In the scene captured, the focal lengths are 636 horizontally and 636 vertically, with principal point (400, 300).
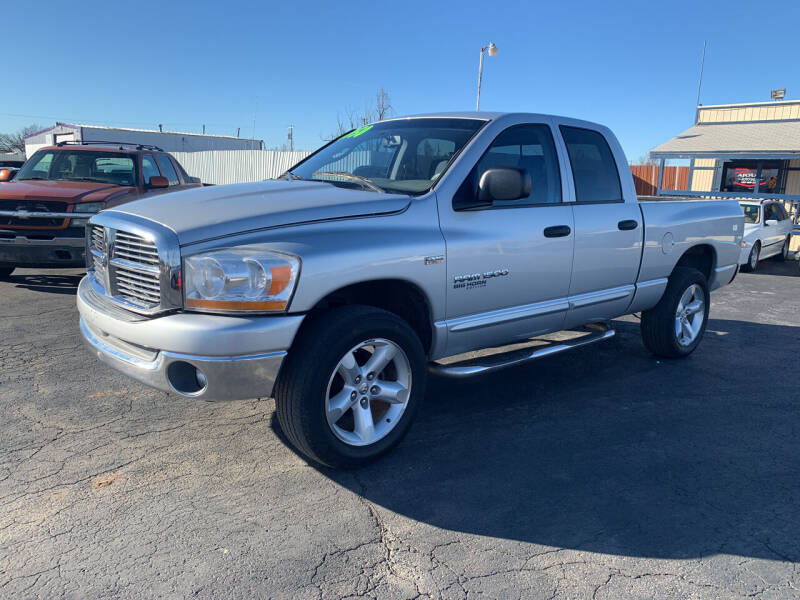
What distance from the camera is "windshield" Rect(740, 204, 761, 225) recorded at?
13.2 metres

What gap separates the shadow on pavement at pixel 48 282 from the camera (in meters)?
7.94

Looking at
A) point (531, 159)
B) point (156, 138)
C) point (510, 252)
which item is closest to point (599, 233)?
point (531, 159)

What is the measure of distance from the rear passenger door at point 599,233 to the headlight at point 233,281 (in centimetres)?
238

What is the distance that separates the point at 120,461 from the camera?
3.51 m

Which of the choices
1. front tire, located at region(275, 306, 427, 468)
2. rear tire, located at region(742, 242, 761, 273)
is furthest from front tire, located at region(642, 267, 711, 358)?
rear tire, located at region(742, 242, 761, 273)

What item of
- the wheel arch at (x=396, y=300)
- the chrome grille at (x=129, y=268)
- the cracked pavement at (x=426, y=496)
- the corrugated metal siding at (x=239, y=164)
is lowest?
the cracked pavement at (x=426, y=496)

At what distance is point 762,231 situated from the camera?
13164 millimetres

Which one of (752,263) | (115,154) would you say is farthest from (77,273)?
(752,263)

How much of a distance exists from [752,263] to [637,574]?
40.4 ft

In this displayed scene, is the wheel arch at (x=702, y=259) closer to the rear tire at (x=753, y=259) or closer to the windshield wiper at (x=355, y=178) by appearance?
the windshield wiper at (x=355, y=178)

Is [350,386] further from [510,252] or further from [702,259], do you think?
[702,259]

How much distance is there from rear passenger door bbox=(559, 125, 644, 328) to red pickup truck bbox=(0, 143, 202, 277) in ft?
18.6

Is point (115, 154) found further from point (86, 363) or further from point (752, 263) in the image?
point (752, 263)

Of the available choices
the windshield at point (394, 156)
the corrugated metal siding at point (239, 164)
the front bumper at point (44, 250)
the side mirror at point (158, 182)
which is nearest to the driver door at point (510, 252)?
the windshield at point (394, 156)
